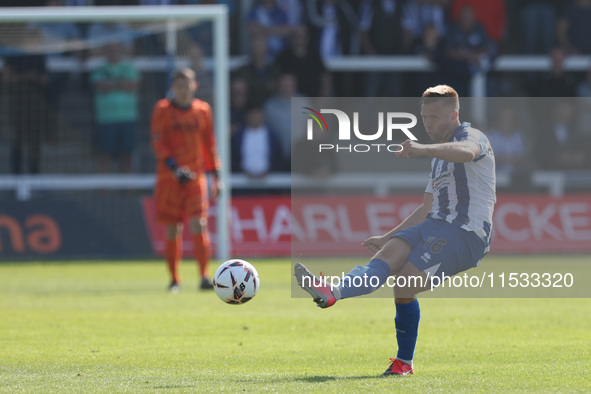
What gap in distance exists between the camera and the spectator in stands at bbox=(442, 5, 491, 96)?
63.5 ft

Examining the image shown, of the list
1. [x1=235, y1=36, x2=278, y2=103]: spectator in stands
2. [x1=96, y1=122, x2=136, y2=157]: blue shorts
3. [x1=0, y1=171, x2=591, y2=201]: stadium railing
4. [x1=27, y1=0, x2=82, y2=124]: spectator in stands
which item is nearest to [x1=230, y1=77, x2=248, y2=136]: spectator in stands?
[x1=235, y1=36, x2=278, y2=103]: spectator in stands

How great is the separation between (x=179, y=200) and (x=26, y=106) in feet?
18.8

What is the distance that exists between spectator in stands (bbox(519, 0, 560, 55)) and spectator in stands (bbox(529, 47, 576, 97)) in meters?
1.25

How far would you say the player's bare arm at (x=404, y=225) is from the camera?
719cm

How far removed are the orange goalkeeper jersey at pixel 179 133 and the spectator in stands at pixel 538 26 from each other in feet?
34.5

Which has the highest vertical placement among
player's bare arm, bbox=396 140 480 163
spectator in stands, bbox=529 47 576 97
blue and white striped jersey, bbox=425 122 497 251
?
player's bare arm, bbox=396 140 480 163

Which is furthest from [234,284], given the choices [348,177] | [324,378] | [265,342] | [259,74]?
[259,74]

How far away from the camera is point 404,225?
736cm

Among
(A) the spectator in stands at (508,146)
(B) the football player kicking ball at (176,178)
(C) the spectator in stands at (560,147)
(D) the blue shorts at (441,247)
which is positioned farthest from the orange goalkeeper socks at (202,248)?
(C) the spectator in stands at (560,147)

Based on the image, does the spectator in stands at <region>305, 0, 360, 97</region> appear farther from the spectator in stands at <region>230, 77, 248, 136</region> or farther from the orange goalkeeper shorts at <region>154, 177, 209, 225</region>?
the orange goalkeeper shorts at <region>154, 177, 209, 225</region>

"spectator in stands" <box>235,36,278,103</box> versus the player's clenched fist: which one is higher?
"spectator in stands" <box>235,36,278,103</box>

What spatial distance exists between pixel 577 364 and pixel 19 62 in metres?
12.6

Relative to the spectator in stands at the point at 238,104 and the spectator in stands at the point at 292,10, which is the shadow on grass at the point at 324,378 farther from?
the spectator in stands at the point at 292,10

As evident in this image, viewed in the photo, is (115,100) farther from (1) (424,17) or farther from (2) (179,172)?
(1) (424,17)
